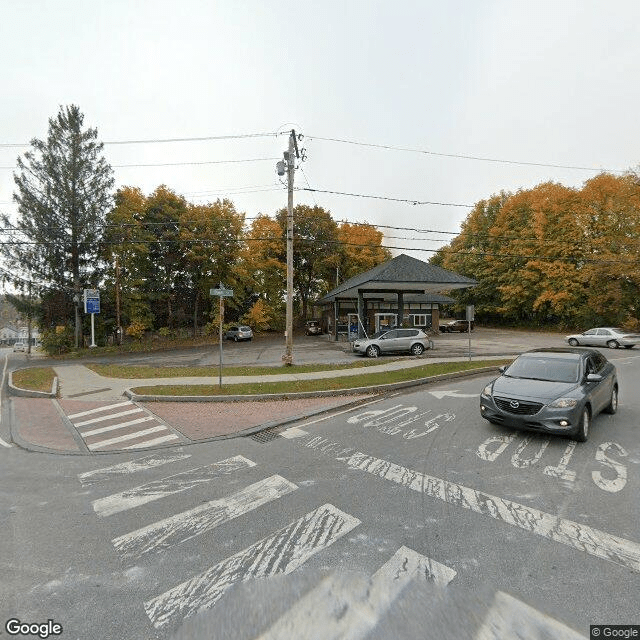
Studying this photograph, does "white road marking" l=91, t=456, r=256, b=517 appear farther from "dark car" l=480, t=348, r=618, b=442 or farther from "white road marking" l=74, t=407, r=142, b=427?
"dark car" l=480, t=348, r=618, b=442

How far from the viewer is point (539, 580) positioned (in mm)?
3000

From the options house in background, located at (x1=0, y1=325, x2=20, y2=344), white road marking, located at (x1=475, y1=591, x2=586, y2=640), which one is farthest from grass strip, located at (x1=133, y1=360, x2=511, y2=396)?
house in background, located at (x1=0, y1=325, x2=20, y2=344)

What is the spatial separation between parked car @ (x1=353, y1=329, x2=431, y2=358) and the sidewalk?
786cm

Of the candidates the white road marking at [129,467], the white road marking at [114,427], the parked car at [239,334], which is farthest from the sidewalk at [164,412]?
the parked car at [239,334]

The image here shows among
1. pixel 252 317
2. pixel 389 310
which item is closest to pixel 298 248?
pixel 252 317

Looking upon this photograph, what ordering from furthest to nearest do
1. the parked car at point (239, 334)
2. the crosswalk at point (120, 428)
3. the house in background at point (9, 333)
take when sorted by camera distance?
the house in background at point (9, 333)
the parked car at point (239, 334)
the crosswalk at point (120, 428)

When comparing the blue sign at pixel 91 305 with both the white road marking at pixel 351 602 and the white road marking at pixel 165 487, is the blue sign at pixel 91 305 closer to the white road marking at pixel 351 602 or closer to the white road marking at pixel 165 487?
the white road marking at pixel 165 487

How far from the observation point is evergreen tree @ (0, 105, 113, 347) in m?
27.8

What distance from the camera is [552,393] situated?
251 inches

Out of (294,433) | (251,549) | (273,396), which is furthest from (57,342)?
(251,549)

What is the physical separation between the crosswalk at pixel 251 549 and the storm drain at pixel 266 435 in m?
1.36

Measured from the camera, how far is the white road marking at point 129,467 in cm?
533

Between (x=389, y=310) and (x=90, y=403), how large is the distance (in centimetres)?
2917

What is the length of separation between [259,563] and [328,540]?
2.33 feet
